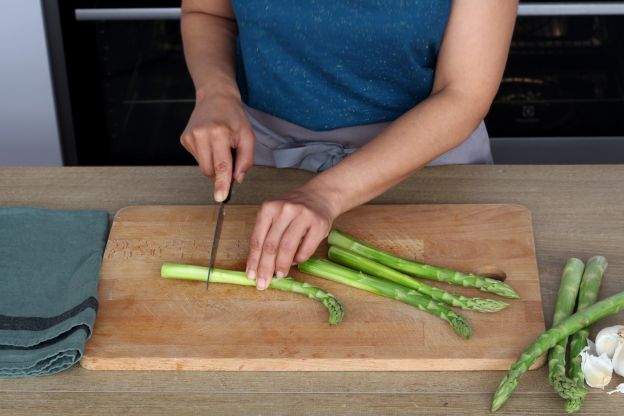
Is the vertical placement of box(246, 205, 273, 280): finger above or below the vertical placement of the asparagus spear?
above

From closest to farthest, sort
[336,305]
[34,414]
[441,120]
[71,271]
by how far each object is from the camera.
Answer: [34,414] < [336,305] < [71,271] < [441,120]

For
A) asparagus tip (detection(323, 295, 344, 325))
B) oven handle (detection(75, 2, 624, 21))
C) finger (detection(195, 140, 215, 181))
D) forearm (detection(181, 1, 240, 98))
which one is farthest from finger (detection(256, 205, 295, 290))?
oven handle (detection(75, 2, 624, 21))

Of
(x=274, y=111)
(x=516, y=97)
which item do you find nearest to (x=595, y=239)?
(x=274, y=111)

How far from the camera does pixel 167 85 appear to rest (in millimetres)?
3252

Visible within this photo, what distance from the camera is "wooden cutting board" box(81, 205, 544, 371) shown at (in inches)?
58.2

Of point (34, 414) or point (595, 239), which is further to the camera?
point (595, 239)

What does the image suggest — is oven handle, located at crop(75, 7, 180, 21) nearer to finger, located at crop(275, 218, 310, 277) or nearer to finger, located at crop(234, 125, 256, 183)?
finger, located at crop(234, 125, 256, 183)

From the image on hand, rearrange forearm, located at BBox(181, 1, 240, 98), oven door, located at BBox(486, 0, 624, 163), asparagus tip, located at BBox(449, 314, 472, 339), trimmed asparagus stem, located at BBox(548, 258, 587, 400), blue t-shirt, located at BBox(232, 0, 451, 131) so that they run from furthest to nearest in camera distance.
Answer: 1. oven door, located at BBox(486, 0, 624, 163)
2. forearm, located at BBox(181, 1, 240, 98)
3. blue t-shirt, located at BBox(232, 0, 451, 131)
4. asparagus tip, located at BBox(449, 314, 472, 339)
5. trimmed asparagus stem, located at BBox(548, 258, 587, 400)

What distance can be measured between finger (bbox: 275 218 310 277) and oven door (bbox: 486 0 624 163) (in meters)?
1.71

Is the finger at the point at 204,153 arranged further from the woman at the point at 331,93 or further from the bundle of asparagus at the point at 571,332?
the bundle of asparagus at the point at 571,332

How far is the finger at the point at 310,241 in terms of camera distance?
1595mm

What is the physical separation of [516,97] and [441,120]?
1.46m

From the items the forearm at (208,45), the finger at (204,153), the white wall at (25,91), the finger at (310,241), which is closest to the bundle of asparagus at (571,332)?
the finger at (310,241)

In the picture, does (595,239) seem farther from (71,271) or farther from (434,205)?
(71,271)
